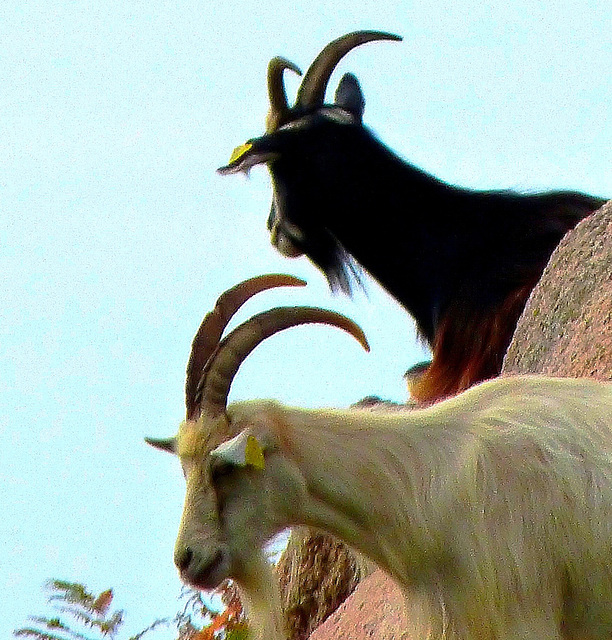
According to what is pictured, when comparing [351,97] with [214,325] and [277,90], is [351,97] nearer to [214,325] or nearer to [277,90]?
[277,90]

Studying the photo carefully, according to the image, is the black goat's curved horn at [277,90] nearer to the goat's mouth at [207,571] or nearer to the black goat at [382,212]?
the black goat at [382,212]

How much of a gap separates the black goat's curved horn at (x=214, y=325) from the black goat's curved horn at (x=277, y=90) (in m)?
2.84

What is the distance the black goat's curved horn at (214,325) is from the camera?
9.53 feet

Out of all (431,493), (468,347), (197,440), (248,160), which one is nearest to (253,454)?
(197,440)

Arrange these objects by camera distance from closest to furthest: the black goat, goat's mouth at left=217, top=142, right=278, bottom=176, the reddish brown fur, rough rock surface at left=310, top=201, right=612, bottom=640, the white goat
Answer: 1. the white goat
2. rough rock surface at left=310, top=201, right=612, bottom=640
3. the reddish brown fur
4. the black goat
5. goat's mouth at left=217, top=142, right=278, bottom=176

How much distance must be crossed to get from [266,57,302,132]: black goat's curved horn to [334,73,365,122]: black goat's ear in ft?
0.82

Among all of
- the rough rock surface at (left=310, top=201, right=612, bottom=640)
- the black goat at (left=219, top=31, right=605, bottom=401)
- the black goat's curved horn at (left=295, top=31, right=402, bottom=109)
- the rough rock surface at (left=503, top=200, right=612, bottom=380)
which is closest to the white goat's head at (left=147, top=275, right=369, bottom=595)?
the rough rock surface at (left=310, top=201, right=612, bottom=640)

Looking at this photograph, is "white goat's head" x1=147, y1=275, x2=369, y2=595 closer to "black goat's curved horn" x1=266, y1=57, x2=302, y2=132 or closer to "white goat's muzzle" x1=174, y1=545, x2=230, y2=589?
"white goat's muzzle" x1=174, y1=545, x2=230, y2=589

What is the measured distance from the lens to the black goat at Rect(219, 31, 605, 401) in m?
5.34

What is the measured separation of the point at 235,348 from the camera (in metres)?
2.87

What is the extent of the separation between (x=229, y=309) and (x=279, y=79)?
2933 millimetres

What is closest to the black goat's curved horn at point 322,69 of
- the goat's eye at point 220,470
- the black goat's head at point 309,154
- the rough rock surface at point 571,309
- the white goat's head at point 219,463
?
the black goat's head at point 309,154

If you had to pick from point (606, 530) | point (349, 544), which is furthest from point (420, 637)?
point (606, 530)

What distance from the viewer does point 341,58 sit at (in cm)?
577
